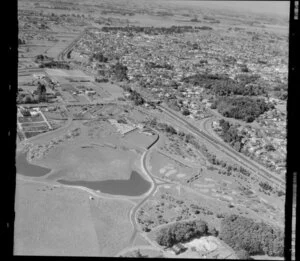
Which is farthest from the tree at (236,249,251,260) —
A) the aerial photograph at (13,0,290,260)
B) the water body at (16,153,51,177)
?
the water body at (16,153,51,177)

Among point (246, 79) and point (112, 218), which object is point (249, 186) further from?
point (246, 79)

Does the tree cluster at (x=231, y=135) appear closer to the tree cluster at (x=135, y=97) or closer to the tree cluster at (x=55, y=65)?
the tree cluster at (x=135, y=97)

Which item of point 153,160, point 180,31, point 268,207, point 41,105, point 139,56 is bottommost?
point 268,207

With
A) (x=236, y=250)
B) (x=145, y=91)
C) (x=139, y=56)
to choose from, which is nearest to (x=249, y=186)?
(x=236, y=250)

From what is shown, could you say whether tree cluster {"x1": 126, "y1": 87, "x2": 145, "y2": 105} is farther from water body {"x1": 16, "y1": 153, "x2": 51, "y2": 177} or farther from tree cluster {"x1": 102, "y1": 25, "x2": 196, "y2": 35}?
water body {"x1": 16, "y1": 153, "x2": 51, "y2": 177}

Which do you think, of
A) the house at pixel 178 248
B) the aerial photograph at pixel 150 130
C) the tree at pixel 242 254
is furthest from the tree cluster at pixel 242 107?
the house at pixel 178 248

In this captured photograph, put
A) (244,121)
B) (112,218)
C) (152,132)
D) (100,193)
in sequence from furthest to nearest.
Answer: (244,121), (152,132), (100,193), (112,218)
